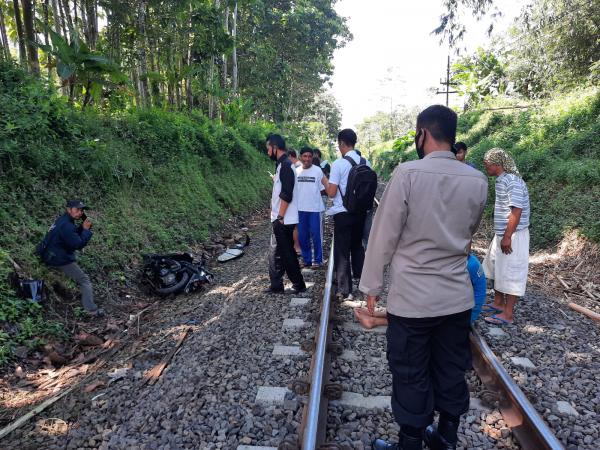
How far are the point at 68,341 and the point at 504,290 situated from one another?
4.99m

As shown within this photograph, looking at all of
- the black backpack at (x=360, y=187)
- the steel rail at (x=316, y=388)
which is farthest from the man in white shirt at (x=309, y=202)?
the steel rail at (x=316, y=388)

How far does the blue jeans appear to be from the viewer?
668cm

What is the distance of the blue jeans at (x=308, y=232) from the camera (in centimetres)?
668

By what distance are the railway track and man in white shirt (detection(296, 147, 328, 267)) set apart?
2.85 metres

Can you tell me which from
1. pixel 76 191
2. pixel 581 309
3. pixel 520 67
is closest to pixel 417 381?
pixel 581 309

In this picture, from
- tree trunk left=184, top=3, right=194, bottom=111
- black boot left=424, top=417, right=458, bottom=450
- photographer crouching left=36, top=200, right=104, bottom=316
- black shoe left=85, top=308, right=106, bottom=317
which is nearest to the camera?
black boot left=424, top=417, right=458, bottom=450

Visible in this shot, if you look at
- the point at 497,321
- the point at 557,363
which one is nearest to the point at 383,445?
the point at 557,363

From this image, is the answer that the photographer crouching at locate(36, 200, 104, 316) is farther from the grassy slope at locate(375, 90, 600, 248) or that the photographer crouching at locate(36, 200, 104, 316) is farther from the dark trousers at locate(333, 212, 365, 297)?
the grassy slope at locate(375, 90, 600, 248)

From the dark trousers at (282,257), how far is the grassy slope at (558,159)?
5.45 meters

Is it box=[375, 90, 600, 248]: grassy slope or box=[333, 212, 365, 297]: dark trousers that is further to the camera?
box=[375, 90, 600, 248]: grassy slope

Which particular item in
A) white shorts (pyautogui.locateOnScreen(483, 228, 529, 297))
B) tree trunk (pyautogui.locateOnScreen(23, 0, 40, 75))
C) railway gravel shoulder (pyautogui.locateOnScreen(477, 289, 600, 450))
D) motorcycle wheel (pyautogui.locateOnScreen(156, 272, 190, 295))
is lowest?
railway gravel shoulder (pyautogui.locateOnScreen(477, 289, 600, 450))

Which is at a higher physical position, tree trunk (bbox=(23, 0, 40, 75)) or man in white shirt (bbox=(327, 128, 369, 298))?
tree trunk (bbox=(23, 0, 40, 75))

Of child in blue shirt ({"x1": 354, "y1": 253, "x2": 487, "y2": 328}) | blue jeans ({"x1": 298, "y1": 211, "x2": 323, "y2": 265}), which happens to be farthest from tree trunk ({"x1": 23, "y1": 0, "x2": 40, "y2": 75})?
child in blue shirt ({"x1": 354, "y1": 253, "x2": 487, "y2": 328})

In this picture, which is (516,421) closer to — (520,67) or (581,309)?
(581,309)
